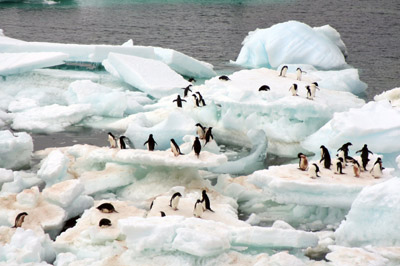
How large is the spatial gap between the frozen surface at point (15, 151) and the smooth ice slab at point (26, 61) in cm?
644

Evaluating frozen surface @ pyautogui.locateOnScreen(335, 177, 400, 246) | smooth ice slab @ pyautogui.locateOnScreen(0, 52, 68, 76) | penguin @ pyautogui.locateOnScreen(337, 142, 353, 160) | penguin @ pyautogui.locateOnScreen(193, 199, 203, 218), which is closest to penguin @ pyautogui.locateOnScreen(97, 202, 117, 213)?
penguin @ pyautogui.locateOnScreen(193, 199, 203, 218)

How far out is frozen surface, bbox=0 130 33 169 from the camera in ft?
46.3

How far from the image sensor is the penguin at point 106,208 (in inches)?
435

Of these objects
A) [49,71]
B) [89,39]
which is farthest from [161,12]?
[49,71]

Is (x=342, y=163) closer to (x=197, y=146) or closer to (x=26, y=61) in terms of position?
(x=197, y=146)

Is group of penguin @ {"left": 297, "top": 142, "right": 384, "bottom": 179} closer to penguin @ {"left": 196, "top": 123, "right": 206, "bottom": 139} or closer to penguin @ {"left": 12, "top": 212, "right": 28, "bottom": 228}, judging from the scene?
penguin @ {"left": 196, "top": 123, "right": 206, "bottom": 139}

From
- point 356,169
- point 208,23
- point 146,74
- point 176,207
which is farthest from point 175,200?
point 208,23

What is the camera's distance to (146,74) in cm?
2072

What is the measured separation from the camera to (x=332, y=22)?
40.3m

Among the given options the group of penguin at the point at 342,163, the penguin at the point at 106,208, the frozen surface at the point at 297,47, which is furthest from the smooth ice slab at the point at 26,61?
the group of penguin at the point at 342,163

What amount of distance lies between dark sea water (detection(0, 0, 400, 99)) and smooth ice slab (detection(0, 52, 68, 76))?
22.2 feet

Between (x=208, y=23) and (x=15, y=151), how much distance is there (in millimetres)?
25838

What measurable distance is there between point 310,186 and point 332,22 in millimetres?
30535

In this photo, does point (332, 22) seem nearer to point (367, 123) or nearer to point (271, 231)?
point (367, 123)
